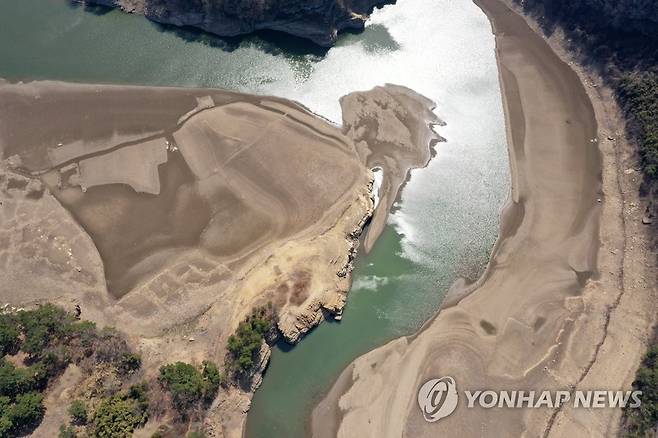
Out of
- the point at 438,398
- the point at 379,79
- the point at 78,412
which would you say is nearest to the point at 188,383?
the point at 78,412

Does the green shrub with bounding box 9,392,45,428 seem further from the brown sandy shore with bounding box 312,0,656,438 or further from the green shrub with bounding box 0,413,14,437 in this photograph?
the brown sandy shore with bounding box 312,0,656,438

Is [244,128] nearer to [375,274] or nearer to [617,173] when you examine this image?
[375,274]

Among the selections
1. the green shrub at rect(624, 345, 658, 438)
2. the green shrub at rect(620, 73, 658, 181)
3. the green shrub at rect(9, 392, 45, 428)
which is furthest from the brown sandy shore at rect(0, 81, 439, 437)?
the green shrub at rect(624, 345, 658, 438)

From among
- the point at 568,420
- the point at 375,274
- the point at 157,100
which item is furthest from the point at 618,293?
the point at 157,100

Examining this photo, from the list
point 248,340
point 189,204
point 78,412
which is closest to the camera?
point 78,412

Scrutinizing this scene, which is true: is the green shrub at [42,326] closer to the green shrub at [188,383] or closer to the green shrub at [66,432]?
the green shrub at [66,432]

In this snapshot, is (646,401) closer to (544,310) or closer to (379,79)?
(544,310)
